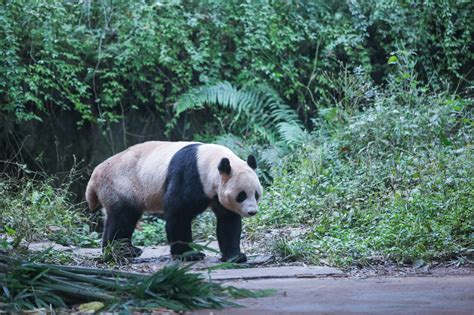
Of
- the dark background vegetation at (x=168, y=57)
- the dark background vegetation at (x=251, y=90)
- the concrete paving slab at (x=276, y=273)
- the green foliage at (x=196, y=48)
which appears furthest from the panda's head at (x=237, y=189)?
the green foliage at (x=196, y=48)

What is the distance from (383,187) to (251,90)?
4634 mm

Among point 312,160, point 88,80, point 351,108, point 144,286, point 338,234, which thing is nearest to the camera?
point 144,286

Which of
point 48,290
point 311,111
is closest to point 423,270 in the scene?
point 48,290

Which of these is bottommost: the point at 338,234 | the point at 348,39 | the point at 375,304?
the point at 338,234

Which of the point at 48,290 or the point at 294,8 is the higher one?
the point at 294,8

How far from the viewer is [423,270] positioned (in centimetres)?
667

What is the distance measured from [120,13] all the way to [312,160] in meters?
4.76

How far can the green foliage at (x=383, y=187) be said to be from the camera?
732cm

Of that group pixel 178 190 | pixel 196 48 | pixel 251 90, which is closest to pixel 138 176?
pixel 178 190

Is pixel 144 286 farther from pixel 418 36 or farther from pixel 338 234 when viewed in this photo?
pixel 418 36

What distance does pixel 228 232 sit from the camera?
7.52 metres

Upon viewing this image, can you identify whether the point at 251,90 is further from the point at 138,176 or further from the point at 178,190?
the point at 178,190

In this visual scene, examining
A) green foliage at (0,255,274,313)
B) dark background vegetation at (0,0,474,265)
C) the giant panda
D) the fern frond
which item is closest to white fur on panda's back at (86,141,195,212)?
the giant panda

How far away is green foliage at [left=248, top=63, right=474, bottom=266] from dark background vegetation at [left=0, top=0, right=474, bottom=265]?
34mm
